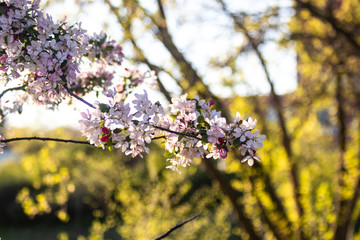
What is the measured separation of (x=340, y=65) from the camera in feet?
15.3

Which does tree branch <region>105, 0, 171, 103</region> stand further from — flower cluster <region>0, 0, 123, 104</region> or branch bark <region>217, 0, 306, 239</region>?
flower cluster <region>0, 0, 123, 104</region>

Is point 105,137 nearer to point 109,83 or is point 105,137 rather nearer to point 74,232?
point 109,83

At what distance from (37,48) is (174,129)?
0.60m

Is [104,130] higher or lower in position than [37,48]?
lower

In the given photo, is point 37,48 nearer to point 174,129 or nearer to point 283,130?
point 174,129

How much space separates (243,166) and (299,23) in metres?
2.72

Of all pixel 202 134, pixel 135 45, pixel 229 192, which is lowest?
pixel 202 134

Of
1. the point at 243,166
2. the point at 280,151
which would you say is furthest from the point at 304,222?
the point at 243,166

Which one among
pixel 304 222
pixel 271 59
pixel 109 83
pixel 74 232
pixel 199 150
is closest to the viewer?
pixel 199 150

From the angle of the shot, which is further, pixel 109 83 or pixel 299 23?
pixel 299 23

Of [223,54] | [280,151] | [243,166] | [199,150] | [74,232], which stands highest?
[74,232]

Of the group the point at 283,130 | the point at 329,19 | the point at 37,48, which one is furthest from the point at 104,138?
the point at 283,130

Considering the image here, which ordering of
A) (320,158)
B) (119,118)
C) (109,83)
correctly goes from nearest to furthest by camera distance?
(119,118), (109,83), (320,158)

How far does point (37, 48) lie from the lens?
4.54ft
